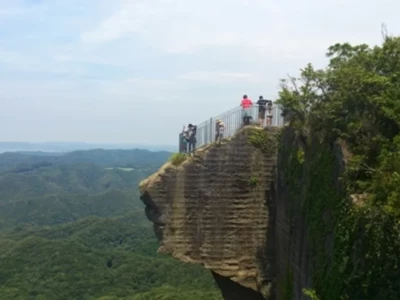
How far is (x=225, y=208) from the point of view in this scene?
41.9 ft

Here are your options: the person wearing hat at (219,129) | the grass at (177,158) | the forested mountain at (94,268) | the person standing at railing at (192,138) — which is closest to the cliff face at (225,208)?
the grass at (177,158)

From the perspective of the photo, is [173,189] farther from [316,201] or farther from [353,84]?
[353,84]

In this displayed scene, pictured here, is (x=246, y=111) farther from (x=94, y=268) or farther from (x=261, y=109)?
(x=94, y=268)

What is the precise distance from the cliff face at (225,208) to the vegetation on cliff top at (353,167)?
1.35m

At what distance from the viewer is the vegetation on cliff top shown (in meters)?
7.27

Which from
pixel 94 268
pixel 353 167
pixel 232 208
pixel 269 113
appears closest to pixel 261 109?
pixel 269 113

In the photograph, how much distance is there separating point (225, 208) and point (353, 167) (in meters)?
A: 4.68

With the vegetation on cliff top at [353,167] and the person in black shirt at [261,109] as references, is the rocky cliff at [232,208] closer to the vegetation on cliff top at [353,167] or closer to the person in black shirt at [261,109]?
the person in black shirt at [261,109]

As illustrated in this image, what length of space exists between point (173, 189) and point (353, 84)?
201 inches

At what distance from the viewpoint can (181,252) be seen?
42.0 feet

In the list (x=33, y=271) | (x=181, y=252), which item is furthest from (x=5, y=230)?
(x=181, y=252)

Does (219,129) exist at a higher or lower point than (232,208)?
higher

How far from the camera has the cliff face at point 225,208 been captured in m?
12.7

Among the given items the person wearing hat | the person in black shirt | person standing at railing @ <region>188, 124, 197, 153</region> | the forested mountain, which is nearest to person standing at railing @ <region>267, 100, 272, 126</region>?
the person in black shirt
